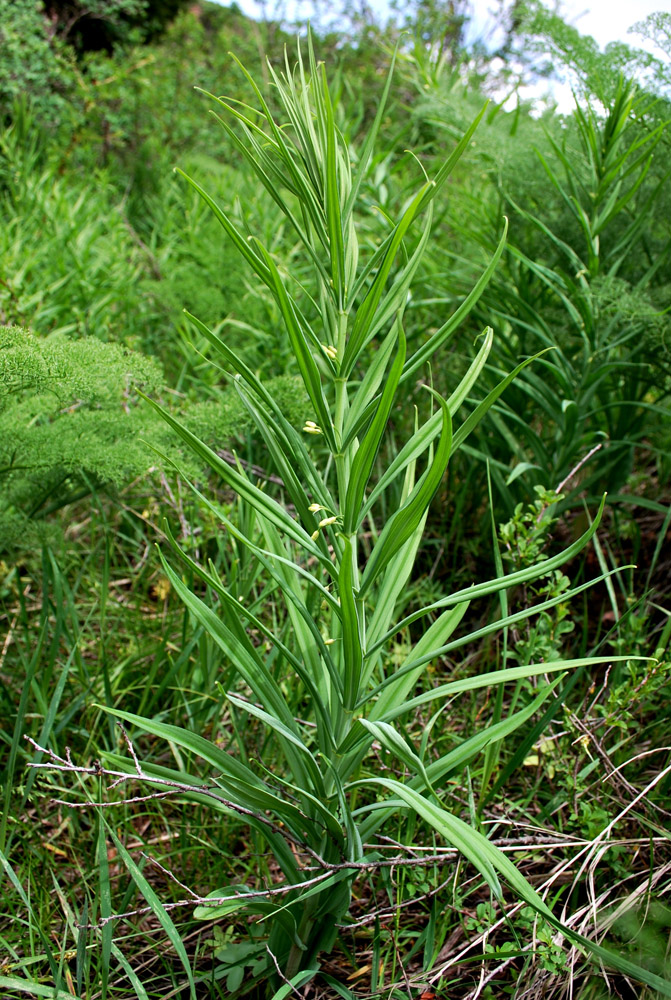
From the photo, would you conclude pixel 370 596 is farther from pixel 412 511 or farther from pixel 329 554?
pixel 412 511

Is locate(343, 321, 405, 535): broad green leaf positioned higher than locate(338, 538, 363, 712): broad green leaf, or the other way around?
locate(343, 321, 405, 535): broad green leaf

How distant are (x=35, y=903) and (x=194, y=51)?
5.77m

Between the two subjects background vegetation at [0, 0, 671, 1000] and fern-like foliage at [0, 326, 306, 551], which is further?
fern-like foliage at [0, 326, 306, 551]

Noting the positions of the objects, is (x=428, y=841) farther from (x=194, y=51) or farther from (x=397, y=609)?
(x=194, y=51)

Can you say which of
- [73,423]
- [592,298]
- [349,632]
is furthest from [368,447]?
[592,298]

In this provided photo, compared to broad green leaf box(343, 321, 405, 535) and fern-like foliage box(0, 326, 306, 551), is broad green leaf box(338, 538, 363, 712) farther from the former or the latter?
fern-like foliage box(0, 326, 306, 551)

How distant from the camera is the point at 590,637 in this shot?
186 centimetres

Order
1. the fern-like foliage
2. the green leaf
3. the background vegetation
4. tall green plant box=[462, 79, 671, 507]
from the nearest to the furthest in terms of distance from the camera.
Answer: the green leaf < the background vegetation < the fern-like foliage < tall green plant box=[462, 79, 671, 507]

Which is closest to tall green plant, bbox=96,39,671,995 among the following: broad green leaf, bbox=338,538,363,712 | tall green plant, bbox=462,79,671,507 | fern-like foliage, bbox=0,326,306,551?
broad green leaf, bbox=338,538,363,712

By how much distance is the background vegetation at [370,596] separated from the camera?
0.97 m

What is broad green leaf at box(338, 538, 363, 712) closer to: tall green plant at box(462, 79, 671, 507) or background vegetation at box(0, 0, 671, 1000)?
background vegetation at box(0, 0, 671, 1000)

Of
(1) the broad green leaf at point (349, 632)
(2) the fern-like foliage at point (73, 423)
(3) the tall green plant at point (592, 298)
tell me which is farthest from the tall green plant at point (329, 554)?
(3) the tall green plant at point (592, 298)

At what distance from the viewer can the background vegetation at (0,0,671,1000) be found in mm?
968

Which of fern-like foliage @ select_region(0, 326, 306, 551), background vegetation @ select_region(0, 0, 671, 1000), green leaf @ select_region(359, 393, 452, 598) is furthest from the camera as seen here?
fern-like foliage @ select_region(0, 326, 306, 551)
